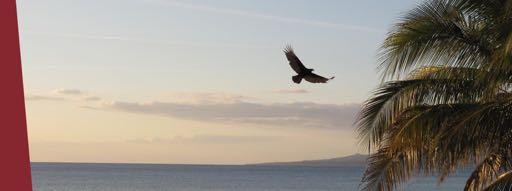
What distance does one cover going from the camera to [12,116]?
12.2 feet

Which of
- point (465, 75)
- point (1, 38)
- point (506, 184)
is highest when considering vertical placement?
point (465, 75)

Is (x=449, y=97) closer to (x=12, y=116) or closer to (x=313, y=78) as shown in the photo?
(x=313, y=78)

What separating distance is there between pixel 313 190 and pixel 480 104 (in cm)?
9288

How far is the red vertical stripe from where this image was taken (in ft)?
11.9

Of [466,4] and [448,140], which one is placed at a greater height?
[466,4]

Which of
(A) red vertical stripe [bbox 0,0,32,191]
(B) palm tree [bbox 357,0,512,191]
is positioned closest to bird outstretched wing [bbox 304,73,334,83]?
(B) palm tree [bbox 357,0,512,191]

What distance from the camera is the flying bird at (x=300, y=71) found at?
8.46 metres

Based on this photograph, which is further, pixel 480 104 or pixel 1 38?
pixel 480 104

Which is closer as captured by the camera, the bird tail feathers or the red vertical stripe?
the red vertical stripe

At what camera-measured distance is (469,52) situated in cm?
1133

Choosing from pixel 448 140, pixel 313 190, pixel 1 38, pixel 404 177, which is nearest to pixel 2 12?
pixel 1 38

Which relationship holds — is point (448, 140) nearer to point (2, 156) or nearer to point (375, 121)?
point (375, 121)

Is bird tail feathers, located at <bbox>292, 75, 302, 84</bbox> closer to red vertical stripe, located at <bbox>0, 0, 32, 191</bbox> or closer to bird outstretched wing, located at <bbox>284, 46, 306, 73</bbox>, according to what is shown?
bird outstretched wing, located at <bbox>284, 46, 306, 73</bbox>

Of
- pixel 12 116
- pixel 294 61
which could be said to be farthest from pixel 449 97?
pixel 12 116
